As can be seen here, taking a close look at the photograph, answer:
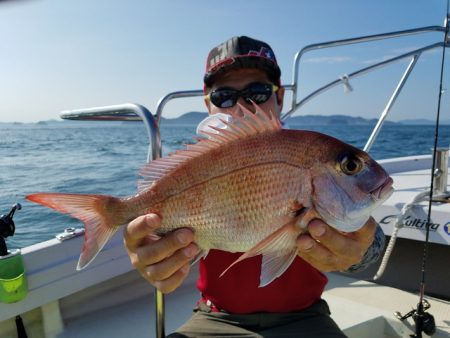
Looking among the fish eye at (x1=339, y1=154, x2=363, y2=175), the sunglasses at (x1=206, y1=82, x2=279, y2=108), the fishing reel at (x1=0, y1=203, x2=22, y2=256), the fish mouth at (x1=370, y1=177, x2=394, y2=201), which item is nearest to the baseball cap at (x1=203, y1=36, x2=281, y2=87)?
the sunglasses at (x1=206, y1=82, x2=279, y2=108)

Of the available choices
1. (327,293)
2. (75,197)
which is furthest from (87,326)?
(327,293)

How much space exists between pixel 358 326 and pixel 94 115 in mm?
2106

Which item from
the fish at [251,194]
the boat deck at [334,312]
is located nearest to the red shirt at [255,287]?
the fish at [251,194]

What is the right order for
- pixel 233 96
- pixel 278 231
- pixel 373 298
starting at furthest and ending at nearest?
1. pixel 373 298
2. pixel 233 96
3. pixel 278 231

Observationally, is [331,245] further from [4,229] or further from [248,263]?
[4,229]

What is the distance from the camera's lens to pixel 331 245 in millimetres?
1320

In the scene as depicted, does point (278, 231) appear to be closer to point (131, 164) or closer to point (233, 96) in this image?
point (233, 96)

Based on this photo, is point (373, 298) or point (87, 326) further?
point (373, 298)

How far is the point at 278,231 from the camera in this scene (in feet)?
3.94

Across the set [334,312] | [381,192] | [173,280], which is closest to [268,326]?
[173,280]

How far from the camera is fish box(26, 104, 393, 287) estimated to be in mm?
1216

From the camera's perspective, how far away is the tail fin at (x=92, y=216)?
4.33 ft

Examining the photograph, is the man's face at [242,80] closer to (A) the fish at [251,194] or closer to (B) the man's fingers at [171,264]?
(A) the fish at [251,194]

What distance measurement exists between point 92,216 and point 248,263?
2.65 ft
